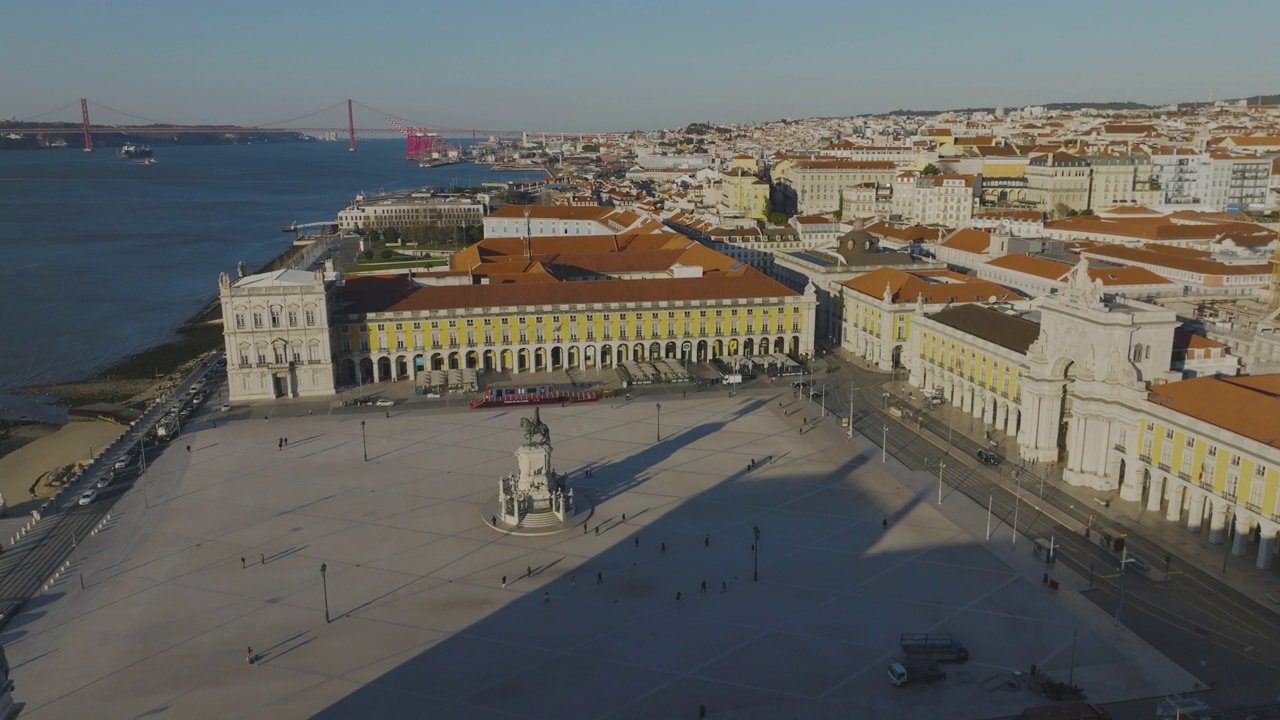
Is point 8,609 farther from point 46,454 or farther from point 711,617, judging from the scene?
point 46,454

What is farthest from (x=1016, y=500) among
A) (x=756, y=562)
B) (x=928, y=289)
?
(x=928, y=289)

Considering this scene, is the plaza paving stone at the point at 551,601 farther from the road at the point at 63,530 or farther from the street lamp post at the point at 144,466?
the road at the point at 63,530

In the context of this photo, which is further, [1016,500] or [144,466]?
[144,466]

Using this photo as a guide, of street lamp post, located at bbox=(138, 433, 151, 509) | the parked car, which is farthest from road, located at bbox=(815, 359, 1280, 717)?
street lamp post, located at bbox=(138, 433, 151, 509)

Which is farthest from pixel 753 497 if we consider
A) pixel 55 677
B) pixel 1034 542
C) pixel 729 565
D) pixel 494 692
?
pixel 55 677

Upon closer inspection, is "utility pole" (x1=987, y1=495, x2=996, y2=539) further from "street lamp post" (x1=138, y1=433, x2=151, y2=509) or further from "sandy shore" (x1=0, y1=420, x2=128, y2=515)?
"sandy shore" (x1=0, y1=420, x2=128, y2=515)

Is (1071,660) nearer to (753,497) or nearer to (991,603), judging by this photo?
(991,603)

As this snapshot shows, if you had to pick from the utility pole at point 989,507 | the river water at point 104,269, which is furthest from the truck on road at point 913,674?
the river water at point 104,269
